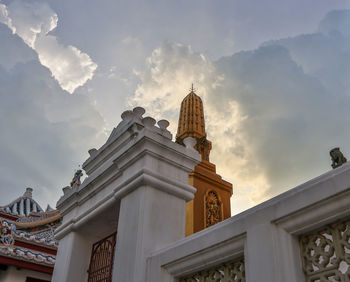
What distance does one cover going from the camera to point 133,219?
4961mm

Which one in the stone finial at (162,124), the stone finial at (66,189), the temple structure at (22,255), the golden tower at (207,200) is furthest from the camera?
the golden tower at (207,200)

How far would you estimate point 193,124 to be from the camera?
2216 cm

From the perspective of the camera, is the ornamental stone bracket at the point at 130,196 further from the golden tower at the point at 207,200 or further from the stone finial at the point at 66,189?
the golden tower at the point at 207,200

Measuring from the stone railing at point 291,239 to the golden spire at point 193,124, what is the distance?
642 inches

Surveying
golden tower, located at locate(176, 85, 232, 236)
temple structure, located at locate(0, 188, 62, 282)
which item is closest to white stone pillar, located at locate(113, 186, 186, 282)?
temple structure, located at locate(0, 188, 62, 282)

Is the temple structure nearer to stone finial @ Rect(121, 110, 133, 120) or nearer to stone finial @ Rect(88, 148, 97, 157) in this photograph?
stone finial @ Rect(88, 148, 97, 157)

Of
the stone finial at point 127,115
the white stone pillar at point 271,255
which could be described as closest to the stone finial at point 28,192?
the stone finial at point 127,115

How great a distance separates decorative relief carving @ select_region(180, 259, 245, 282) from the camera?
366 cm

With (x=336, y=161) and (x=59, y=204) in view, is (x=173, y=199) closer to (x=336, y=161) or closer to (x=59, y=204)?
(x=336, y=161)

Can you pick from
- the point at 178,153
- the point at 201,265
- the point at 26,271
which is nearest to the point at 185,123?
the point at 26,271

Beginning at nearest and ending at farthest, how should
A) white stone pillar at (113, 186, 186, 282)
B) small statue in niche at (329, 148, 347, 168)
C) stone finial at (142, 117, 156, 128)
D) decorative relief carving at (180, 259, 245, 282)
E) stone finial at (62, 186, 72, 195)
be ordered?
1. decorative relief carving at (180, 259, 245, 282)
2. white stone pillar at (113, 186, 186, 282)
3. small statue in niche at (329, 148, 347, 168)
4. stone finial at (142, 117, 156, 128)
5. stone finial at (62, 186, 72, 195)

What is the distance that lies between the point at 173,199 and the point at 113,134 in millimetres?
1865

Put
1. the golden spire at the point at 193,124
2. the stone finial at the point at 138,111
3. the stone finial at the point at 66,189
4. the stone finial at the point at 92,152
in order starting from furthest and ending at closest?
the golden spire at the point at 193,124, the stone finial at the point at 66,189, the stone finial at the point at 92,152, the stone finial at the point at 138,111

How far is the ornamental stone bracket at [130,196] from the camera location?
193 inches
